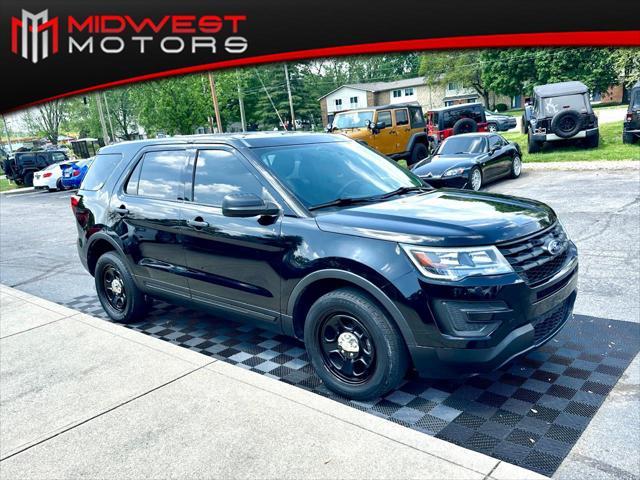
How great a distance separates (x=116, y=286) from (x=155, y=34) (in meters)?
8.83

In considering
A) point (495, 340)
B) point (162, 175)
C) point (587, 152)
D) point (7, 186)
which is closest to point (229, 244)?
point (162, 175)

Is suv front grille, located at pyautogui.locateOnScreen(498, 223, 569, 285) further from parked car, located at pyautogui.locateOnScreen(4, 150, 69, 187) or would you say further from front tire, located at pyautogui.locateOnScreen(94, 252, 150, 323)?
parked car, located at pyautogui.locateOnScreen(4, 150, 69, 187)

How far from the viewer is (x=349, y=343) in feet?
11.8

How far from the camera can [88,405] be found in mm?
3576

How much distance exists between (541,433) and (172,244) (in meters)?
3.22

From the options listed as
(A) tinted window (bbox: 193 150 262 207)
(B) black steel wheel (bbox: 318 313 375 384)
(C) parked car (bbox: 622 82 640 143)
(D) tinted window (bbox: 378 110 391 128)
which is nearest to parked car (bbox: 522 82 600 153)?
(C) parked car (bbox: 622 82 640 143)

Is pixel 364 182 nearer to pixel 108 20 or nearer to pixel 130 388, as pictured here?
pixel 130 388

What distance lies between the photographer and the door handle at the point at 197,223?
436cm

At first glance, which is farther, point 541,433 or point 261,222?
point 261,222

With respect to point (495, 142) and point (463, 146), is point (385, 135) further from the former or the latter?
point (495, 142)

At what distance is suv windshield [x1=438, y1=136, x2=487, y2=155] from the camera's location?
1330 cm

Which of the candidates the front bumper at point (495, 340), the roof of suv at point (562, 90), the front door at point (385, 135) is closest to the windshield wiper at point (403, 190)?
the front bumper at point (495, 340)

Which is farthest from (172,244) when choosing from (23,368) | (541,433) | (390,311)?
(541,433)

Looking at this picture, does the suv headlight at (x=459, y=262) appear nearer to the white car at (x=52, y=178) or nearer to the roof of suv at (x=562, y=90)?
the roof of suv at (x=562, y=90)
